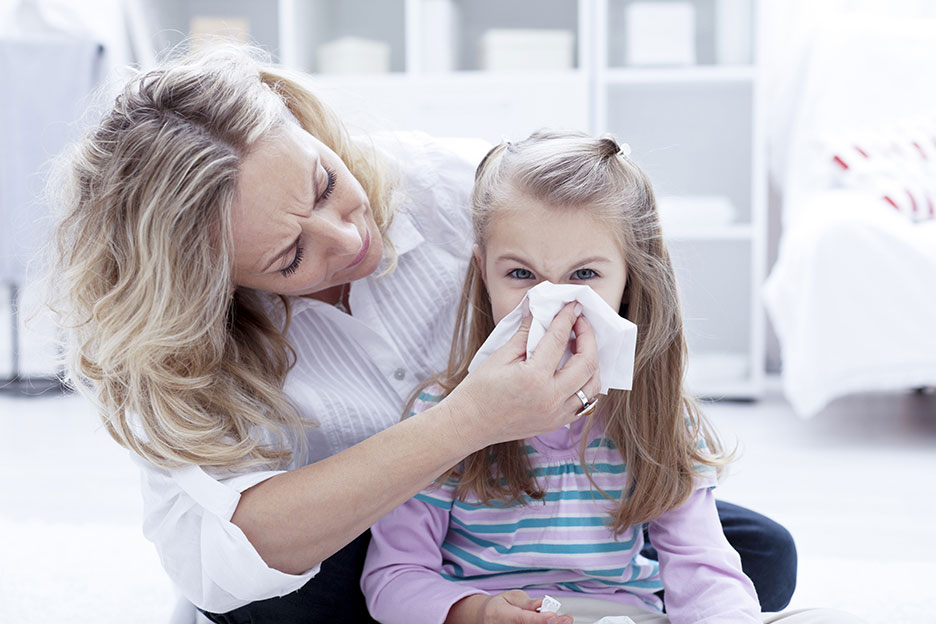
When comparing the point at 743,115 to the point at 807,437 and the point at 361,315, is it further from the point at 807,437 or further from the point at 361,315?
the point at 361,315

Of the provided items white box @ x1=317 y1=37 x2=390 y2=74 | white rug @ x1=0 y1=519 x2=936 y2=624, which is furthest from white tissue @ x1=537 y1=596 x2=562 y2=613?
white box @ x1=317 y1=37 x2=390 y2=74

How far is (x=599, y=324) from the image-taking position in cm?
94

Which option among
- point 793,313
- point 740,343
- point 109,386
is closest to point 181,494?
point 109,386

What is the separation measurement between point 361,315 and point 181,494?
33 centimetres

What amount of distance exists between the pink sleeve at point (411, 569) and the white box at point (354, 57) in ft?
6.88

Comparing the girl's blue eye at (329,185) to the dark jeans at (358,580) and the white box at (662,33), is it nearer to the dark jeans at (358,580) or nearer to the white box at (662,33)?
the dark jeans at (358,580)

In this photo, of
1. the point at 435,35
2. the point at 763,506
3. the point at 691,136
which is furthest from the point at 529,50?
the point at 763,506

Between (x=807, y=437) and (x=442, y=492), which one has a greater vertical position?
(x=442, y=492)

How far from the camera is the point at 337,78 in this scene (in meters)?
2.89

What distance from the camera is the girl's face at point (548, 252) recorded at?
3.22 ft

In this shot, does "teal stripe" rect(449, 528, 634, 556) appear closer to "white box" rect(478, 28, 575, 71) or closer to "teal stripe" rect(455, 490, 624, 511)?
"teal stripe" rect(455, 490, 624, 511)

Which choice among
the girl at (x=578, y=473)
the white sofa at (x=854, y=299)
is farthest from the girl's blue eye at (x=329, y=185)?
the white sofa at (x=854, y=299)

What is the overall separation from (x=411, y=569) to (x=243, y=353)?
1.03 ft

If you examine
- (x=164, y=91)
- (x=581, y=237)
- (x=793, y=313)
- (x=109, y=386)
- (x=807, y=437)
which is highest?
(x=164, y=91)
